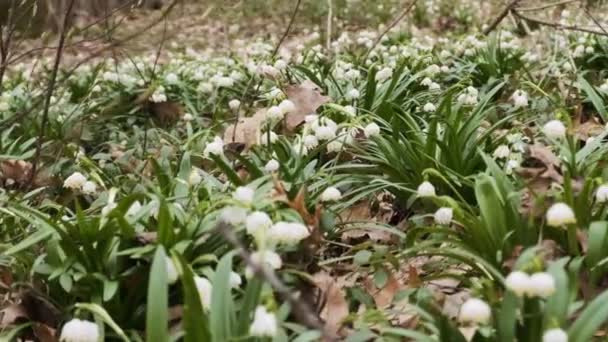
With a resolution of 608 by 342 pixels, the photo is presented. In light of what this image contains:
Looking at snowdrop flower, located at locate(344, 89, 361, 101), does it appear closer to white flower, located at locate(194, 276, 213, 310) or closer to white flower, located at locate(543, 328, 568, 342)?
white flower, located at locate(194, 276, 213, 310)

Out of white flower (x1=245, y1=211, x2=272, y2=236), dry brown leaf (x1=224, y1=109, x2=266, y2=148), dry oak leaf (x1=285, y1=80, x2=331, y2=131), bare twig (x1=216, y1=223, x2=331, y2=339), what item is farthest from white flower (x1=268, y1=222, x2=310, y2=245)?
dry oak leaf (x1=285, y1=80, x2=331, y2=131)

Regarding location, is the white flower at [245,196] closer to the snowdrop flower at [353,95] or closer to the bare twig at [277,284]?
the bare twig at [277,284]

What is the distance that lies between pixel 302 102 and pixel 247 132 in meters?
0.38

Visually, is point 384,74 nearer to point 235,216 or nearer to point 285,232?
point 235,216

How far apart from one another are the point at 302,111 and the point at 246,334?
225 centimetres

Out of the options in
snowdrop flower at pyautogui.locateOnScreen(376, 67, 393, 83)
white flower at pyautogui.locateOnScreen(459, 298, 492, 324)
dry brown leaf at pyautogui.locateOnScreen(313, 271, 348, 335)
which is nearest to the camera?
white flower at pyautogui.locateOnScreen(459, 298, 492, 324)

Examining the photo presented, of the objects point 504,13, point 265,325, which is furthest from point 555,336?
point 504,13

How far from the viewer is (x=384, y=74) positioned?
183 inches

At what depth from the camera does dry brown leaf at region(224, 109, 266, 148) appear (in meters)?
3.65

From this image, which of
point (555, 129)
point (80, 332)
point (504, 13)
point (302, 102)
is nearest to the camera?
point (80, 332)

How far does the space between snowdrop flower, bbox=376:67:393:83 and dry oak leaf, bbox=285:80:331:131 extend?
61cm

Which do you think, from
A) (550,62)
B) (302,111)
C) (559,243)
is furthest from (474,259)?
(550,62)

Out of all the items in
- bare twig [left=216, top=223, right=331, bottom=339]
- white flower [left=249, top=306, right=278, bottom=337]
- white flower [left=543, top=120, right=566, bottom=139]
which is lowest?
white flower [left=249, top=306, right=278, bottom=337]

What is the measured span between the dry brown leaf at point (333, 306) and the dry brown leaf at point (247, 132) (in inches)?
45.1
